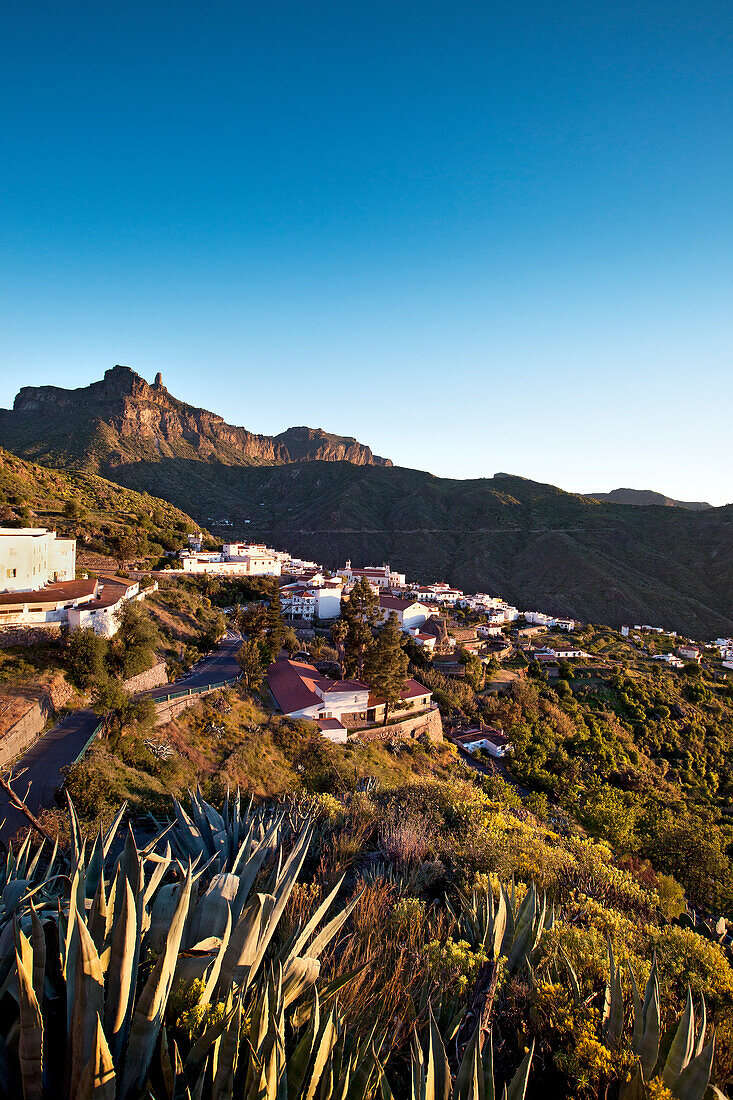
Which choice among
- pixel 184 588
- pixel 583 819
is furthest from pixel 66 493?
pixel 583 819

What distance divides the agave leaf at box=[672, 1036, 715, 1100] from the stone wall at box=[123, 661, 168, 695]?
1596cm

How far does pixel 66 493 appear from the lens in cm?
4388

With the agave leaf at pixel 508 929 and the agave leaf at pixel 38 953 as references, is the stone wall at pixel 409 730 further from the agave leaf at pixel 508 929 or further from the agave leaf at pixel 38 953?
the agave leaf at pixel 38 953

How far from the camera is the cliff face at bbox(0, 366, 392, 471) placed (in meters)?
77.0

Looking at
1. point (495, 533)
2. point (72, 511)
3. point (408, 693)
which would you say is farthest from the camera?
point (495, 533)

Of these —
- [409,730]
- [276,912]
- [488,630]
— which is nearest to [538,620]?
[488,630]

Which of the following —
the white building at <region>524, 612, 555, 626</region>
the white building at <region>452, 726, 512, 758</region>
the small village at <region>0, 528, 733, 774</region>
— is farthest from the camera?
the white building at <region>524, 612, 555, 626</region>

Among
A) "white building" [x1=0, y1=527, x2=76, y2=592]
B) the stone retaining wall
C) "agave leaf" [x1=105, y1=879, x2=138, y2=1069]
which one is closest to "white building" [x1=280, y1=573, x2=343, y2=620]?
"white building" [x1=0, y1=527, x2=76, y2=592]

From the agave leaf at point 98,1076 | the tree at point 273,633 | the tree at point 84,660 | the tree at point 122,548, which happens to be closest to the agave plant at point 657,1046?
the agave leaf at point 98,1076

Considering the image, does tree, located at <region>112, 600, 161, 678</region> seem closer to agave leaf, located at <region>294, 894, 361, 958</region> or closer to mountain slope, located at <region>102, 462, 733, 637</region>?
agave leaf, located at <region>294, 894, 361, 958</region>

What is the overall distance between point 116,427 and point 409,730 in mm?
92965

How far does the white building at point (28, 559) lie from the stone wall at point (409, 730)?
14.0 m

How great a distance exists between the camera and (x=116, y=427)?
94.4 m

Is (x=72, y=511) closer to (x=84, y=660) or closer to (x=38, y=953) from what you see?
(x=84, y=660)
